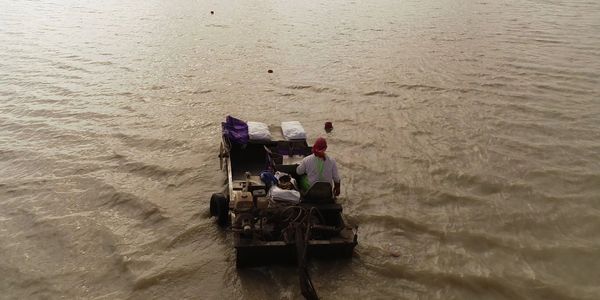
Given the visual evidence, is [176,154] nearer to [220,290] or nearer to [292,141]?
[292,141]

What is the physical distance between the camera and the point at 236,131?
9.59 meters

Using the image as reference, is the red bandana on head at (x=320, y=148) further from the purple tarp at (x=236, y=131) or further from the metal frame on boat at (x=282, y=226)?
the purple tarp at (x=236, y=131)

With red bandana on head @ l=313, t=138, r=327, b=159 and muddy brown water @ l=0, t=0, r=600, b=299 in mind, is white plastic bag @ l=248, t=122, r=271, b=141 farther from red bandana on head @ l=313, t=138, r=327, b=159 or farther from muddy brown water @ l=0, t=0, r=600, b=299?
red bandana on head @ l=313, t=138, r=327, b=159

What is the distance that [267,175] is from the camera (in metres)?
7.86

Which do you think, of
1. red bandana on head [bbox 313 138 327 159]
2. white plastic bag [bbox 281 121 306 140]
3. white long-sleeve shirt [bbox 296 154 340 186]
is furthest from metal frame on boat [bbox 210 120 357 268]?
white plastic bag [bbox 281 121 306 140]

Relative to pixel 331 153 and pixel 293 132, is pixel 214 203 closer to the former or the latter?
pixel 293 132

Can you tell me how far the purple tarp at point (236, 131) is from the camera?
9.32 metres

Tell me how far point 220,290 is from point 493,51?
18.3 m

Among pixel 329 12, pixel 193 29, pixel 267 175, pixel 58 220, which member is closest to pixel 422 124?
pixel 267 175

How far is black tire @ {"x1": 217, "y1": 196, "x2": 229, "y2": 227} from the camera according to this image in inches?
297

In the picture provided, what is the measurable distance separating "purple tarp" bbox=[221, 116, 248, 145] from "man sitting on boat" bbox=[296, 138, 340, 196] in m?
2.18

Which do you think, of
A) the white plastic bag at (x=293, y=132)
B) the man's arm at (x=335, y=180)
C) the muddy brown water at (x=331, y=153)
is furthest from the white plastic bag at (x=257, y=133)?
the man's arm at (x=335, y=180)

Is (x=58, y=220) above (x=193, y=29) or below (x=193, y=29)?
below

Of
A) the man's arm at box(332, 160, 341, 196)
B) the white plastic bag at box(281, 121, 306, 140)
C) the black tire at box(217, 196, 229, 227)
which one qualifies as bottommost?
the black tire at box(217, 196, 229, 227)
